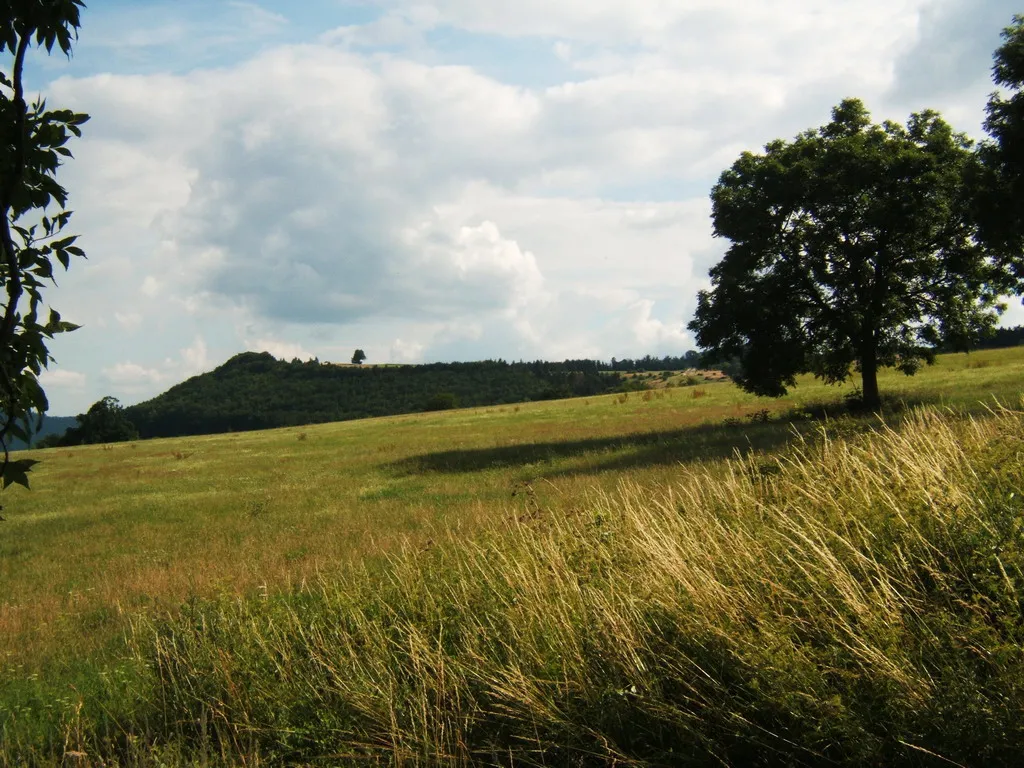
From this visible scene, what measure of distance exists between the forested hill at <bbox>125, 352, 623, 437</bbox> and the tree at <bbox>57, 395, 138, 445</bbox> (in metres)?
11.5

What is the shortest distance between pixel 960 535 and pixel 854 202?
2759cm

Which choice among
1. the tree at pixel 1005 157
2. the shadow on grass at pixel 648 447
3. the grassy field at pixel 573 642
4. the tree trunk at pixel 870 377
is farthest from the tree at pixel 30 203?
the tree trunk at pixel 870 377

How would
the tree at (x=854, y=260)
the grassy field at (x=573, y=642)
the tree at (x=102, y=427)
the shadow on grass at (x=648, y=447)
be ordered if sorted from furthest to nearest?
the tree at (x=102, y=427) < the tree at (x=854, y=260) < the shadow on grass at (x=648, y=447) < the grassy field at (x=573, y=642)

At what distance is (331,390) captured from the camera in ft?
485

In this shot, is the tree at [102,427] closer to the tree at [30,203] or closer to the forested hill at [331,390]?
the forested hill at [331,390]

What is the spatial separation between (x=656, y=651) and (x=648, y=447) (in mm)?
21980

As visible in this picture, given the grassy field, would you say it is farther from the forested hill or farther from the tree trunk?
the forested hill

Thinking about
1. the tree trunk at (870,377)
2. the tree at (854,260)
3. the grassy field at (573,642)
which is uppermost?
the tree at (854,260)

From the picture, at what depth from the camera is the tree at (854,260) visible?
30078 mm

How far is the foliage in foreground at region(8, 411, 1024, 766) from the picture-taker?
5.07m

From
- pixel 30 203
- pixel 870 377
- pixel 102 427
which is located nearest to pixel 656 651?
pixel 30 203

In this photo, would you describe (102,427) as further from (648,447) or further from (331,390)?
(648,447)

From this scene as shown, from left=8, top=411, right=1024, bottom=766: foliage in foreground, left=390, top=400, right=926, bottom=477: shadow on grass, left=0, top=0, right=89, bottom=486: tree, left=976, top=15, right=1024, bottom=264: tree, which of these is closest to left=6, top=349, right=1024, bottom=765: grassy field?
left=8, top=411, right=1024, bottom=766: foliage in foreground

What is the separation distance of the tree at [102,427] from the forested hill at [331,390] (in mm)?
11540
